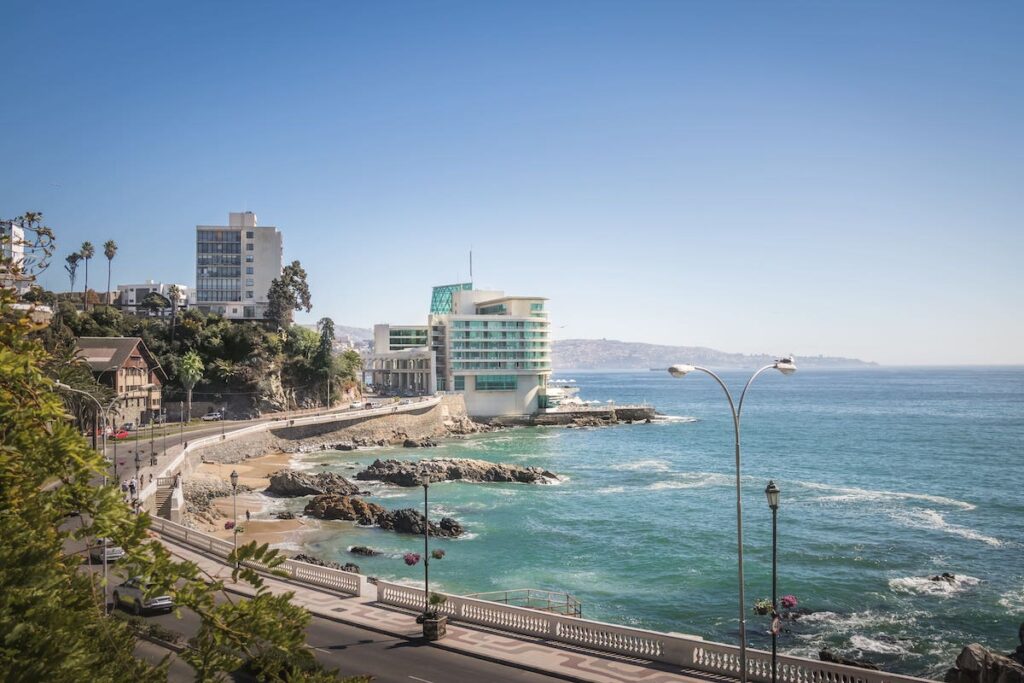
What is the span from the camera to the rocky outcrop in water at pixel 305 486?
68188 millimetres

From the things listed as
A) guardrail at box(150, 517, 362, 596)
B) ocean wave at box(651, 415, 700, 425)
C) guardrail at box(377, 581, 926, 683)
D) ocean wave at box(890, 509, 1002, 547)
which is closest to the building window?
ocean wave at box(651, 415, 700, 425)

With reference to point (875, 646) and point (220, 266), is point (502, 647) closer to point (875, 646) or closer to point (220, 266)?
point (875, 646)

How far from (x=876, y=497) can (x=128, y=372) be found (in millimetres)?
80089

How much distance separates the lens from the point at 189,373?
3912 inches

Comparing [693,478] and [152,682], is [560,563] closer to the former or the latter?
[693,478]

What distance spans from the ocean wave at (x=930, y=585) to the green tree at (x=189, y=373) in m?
83.5

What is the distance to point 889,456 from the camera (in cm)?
9631

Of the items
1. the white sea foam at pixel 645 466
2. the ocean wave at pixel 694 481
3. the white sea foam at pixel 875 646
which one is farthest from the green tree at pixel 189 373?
the white sea foam at pixel 875 646

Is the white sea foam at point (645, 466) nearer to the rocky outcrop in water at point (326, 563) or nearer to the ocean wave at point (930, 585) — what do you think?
the ocean wave at point (930, 585)

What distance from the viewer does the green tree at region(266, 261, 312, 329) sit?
126750 mm

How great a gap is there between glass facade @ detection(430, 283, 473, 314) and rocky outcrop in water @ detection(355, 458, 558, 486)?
315 feet

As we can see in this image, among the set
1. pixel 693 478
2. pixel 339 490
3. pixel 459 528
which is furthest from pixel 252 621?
pixel 693 478

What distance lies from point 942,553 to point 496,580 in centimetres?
2906

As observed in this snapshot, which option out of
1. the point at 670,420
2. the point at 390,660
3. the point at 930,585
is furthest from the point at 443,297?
the point at 390,660
